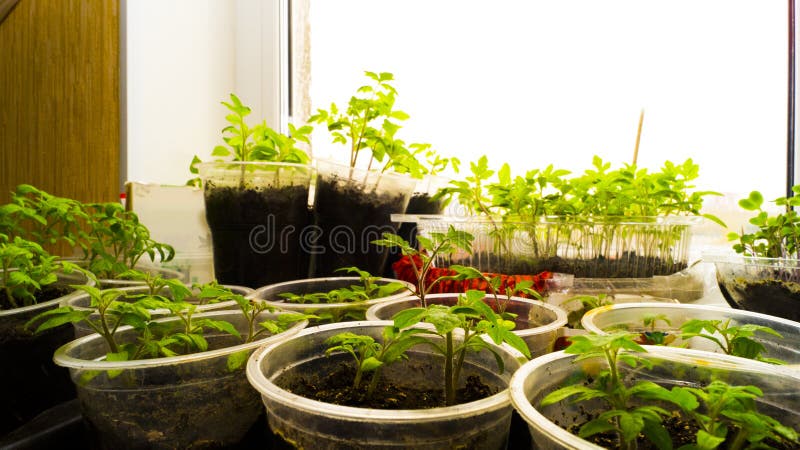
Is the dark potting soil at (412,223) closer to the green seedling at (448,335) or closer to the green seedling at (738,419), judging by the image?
the green seedling at (448,335)

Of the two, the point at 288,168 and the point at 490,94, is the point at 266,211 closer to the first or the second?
the point at 288,168

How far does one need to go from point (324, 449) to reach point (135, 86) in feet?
4.71

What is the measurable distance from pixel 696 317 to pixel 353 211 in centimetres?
71

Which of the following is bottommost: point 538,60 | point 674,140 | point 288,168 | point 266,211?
point 266,211

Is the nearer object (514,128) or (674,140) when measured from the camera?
(674,140)

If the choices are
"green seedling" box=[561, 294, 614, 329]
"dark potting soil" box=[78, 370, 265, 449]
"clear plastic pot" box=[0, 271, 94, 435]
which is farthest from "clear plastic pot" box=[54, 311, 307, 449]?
"green seedling" box=[561, 294, 614, 329]

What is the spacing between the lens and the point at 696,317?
70cm

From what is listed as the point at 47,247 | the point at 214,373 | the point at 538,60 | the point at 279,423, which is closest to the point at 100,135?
the point at 47,247

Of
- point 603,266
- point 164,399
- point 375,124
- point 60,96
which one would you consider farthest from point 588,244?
point 60,96

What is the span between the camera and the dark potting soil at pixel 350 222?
1021 mm

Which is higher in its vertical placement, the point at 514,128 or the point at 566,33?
the point at 566,33

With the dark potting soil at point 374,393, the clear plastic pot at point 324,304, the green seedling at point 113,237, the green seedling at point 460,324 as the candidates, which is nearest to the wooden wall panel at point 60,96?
the green seedling at point 113,237

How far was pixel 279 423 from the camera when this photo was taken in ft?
1.46

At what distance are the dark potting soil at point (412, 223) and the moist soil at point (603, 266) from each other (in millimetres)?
332
